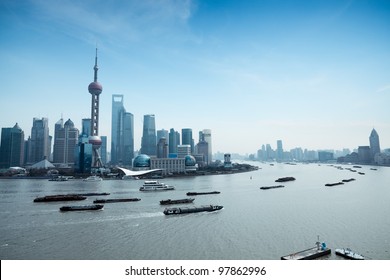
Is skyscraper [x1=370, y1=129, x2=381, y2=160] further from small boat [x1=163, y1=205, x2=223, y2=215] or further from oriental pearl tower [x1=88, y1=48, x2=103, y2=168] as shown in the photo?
→ small boat [x1=163, y1=205, x2=223, y2=215]

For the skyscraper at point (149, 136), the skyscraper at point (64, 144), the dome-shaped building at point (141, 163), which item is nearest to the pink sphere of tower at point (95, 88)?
the dome-shaped building at point (141, 163)

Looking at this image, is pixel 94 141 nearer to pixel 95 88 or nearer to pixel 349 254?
pixel 95 88

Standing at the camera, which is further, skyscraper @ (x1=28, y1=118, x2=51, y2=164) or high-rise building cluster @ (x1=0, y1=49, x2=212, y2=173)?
skyscraper @ (x1=28, y1=118, x2=51, y2=164)

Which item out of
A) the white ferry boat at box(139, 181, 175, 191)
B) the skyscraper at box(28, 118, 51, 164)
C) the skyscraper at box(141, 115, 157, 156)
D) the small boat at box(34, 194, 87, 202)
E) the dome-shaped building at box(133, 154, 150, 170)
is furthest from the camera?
the skyscraper at box(141, 115, 157, 156)

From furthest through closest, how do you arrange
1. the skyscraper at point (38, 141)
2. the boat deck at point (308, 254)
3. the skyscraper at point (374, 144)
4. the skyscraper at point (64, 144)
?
the skyscraper at point (374, 144)
the skyscraper at point (64, 144)
the skyscraper at point (38, 141)
the boat deck at point (308, 254)

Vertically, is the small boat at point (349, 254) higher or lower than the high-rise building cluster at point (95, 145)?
lower

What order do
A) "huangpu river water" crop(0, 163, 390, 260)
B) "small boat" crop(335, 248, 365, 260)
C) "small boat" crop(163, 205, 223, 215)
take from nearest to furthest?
"small boat" crop(335, 248, 365, 260)
"huangpu river water" crop(0, 163, 390, 260)
"small boat" crop(163, 205, 223, 215)

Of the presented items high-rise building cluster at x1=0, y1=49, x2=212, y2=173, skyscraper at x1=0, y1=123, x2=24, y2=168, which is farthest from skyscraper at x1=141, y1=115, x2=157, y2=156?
skyscraper at x1=0, y1=123, x2=24, y2=168

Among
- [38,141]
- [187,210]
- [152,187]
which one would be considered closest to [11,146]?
[38,141]

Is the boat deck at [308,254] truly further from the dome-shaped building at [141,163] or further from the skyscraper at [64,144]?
the skyscraper at [64,144]
